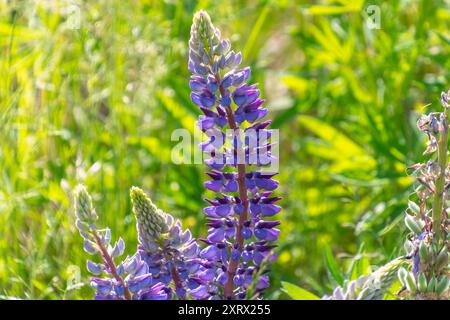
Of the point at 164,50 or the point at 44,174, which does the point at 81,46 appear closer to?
the point at 164,50

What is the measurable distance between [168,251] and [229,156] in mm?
240

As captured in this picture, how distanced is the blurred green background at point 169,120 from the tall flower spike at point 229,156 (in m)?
0.87

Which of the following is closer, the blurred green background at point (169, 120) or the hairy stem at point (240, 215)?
the hairy stem at point (240, 215)

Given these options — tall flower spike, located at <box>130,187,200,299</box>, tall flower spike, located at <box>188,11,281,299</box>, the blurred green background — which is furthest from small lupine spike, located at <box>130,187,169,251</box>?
the blurred green background

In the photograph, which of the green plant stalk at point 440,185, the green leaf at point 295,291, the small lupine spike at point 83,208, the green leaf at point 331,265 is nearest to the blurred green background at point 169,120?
the green leaf at point 331,265

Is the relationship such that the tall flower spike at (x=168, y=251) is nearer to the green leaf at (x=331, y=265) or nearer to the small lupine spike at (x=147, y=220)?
the small lupine spike at (x=147, y=220)

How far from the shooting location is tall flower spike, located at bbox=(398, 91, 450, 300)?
1411mm

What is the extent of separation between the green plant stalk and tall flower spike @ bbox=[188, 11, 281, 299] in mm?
314

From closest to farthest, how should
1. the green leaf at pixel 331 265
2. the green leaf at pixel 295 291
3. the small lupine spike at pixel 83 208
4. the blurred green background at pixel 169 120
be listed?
the small lupine spike at pixel 83 208
the green leaf at pixel 295 291
the green leaf at pixel 331 265
the blurred green background at pixel 169 120

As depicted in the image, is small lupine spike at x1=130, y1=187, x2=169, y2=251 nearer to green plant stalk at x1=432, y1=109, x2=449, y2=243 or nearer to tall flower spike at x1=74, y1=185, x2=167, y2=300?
tall flower spike at x1=74, y1=185, x2=167, y2=300

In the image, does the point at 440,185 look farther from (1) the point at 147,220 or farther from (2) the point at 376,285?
(1) the point at 147,220

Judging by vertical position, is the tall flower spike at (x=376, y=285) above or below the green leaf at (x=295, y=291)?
above

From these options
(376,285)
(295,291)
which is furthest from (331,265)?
(376,285)

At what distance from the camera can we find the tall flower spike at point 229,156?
1577 mm
